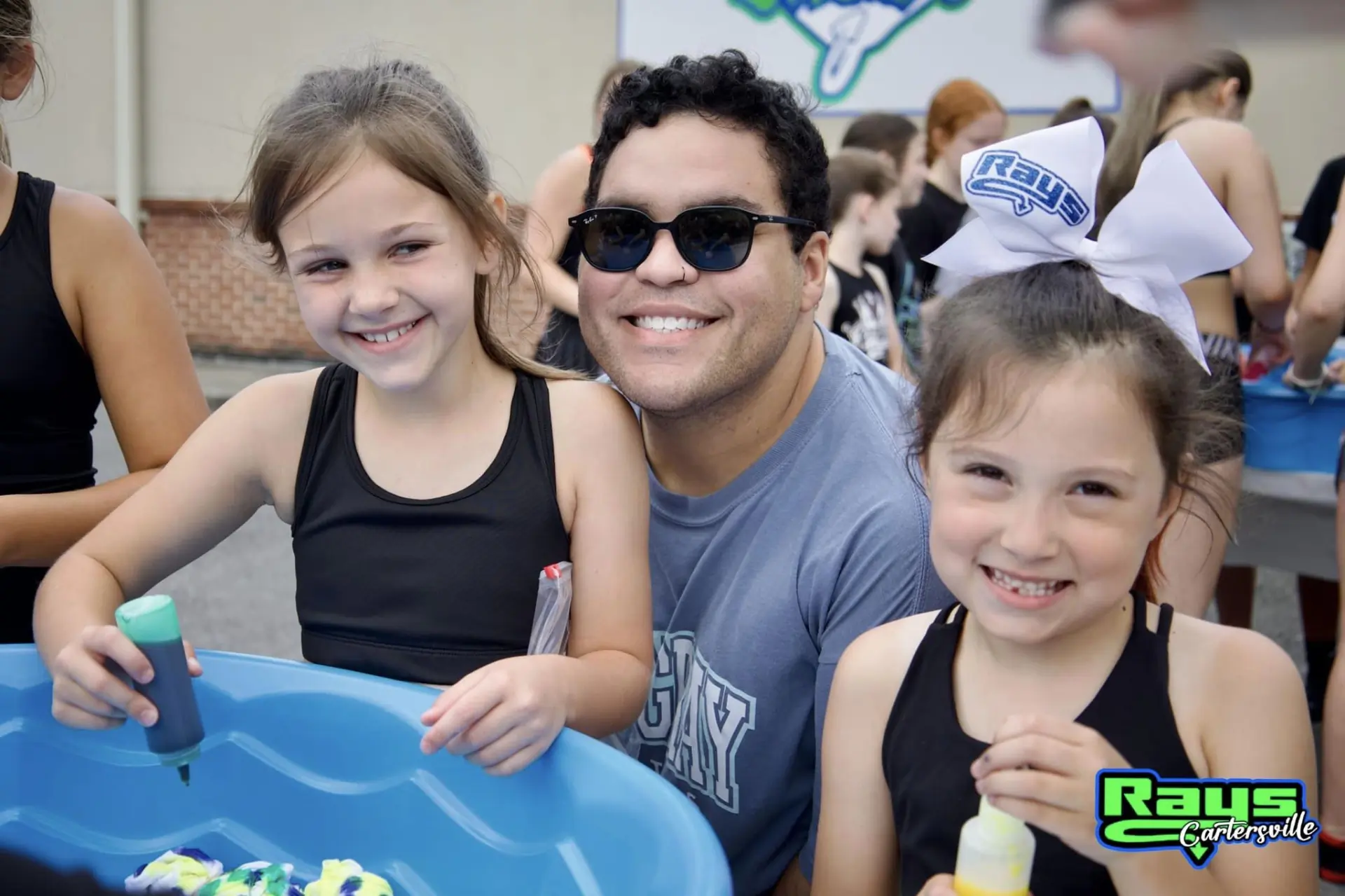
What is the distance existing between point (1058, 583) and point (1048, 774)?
0.81 ft

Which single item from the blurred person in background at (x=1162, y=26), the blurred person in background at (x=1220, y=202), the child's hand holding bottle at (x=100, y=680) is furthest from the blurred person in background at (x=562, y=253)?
the blurred person in background at (x=1162, y=26)

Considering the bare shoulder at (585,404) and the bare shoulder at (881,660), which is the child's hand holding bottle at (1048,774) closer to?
the bare shoulder at (881,660)

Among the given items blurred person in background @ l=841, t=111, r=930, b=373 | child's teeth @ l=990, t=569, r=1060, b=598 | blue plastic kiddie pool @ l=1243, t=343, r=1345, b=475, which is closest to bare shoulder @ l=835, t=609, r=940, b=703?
child's teeth @ l=990, t=569, r=1060, b=598

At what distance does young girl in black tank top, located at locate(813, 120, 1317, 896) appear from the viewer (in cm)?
119

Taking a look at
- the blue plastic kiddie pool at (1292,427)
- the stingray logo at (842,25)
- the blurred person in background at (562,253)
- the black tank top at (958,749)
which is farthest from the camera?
the stingray logo at (842,25)

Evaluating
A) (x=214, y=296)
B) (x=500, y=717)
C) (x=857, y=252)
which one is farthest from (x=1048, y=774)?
(x=214, y=296)

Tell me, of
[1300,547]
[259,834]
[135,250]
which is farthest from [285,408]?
[1300,547]

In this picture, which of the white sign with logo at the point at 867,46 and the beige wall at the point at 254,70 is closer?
the white sign with logo at the point at 867,46

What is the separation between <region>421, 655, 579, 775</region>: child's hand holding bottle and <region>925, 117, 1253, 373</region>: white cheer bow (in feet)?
2.35

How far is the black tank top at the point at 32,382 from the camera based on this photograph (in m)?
1.78

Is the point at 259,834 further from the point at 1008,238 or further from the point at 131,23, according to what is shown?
the point at 131,23

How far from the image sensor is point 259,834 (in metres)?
1.50

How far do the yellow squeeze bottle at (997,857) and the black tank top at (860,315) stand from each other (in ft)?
10.2

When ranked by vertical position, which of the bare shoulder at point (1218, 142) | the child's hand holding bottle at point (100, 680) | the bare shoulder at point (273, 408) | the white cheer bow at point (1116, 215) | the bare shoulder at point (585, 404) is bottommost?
the child's hand holding bottle at point (100, 680)
